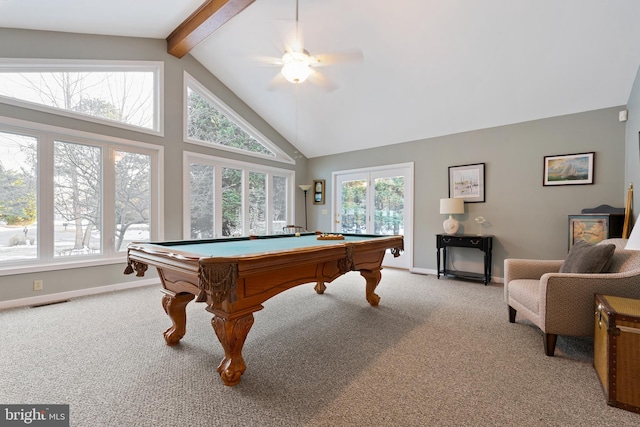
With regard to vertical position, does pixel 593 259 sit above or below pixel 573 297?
above

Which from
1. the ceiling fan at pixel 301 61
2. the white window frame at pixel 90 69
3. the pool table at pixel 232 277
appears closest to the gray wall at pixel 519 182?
the ceiling fan at pixel 301 61

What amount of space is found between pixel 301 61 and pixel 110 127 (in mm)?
2736

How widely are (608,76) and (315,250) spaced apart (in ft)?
12.9

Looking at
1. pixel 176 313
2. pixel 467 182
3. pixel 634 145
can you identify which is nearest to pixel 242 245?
pixel 176 313

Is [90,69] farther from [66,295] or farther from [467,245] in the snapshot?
A: [467,245]

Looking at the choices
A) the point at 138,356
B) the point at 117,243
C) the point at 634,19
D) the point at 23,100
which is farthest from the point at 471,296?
the point at 23,100

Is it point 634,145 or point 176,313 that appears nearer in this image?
point 176,313

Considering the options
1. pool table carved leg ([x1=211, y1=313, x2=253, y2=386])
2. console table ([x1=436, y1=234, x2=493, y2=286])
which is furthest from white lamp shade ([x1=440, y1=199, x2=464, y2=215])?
pool table carved leg ([x1=211, y1=313, x2=253, y2=386])

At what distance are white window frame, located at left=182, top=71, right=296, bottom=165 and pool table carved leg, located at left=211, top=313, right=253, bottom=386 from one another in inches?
143

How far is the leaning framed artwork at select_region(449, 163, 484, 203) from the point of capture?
4.29 metres

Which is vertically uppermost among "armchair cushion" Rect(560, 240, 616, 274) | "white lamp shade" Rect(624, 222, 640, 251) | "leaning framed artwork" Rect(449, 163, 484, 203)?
"leaning framed artwork" Rect(449, 163, 484, 203)

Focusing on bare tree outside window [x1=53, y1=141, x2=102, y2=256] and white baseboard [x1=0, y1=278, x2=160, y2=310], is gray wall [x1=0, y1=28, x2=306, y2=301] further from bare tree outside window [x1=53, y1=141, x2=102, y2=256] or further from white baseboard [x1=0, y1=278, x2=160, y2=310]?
bare tree outside window [x1=53, y1=141, x2=102, y2=256]

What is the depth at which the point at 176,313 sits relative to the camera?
2145mm

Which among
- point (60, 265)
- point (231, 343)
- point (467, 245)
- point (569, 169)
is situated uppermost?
point (569, 169)
